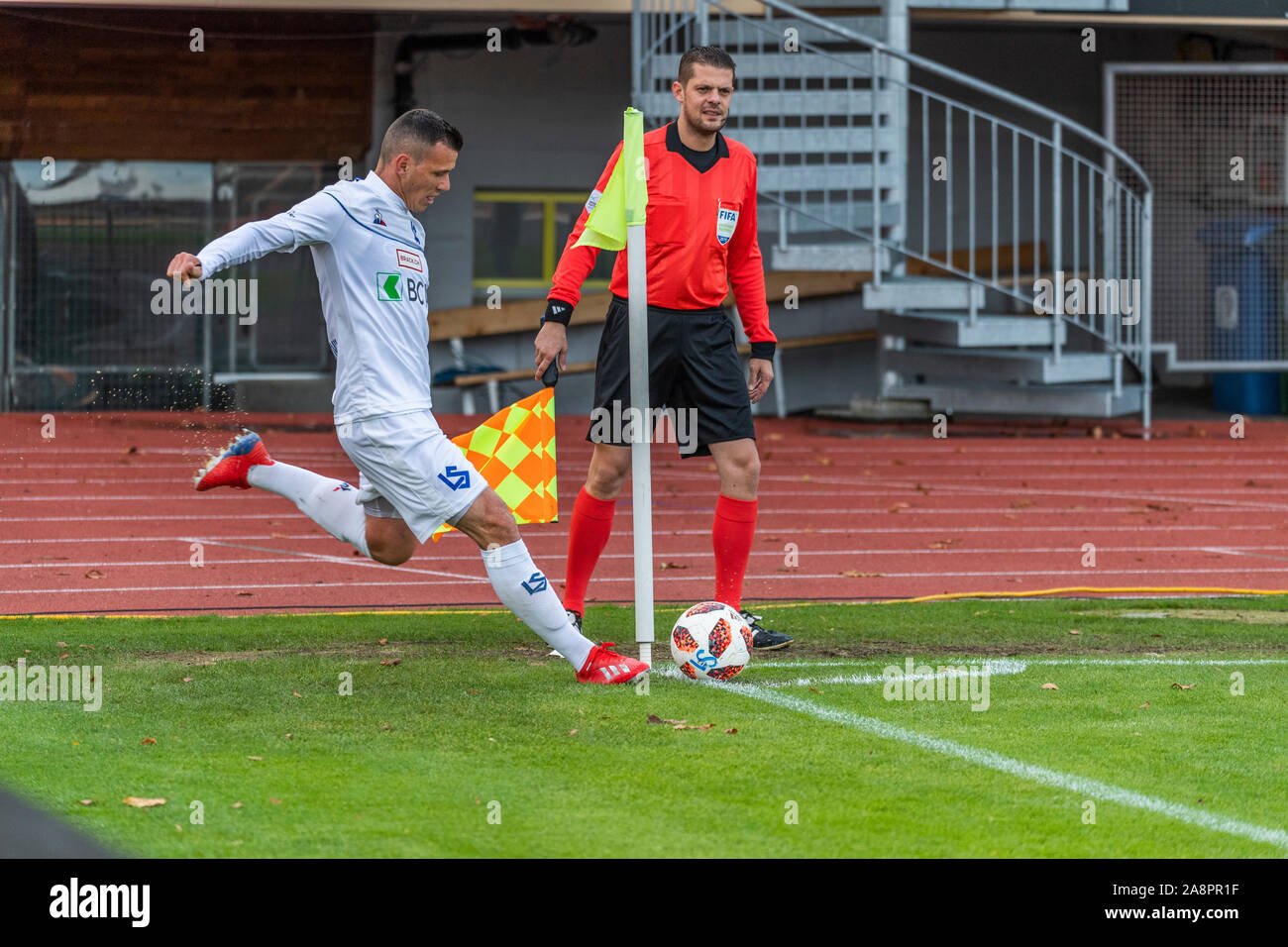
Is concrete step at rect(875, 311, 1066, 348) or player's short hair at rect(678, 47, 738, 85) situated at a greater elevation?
player's short hair at rect(678, 47, 738, 85)

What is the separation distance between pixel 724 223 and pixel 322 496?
187 centimetres

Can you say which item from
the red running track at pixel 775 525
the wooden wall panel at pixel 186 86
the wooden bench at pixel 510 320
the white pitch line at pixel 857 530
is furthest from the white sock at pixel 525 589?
the wooden wall panel at pixel 186 86

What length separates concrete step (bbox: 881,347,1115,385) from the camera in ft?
52.8

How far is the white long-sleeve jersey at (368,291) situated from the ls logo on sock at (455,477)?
249 millimetres

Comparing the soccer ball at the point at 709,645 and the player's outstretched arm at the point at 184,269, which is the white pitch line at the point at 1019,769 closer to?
the soccer ball at the point at 709,645

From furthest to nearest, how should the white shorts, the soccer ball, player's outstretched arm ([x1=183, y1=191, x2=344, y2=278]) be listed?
the soccer ball → the white shorts → player's outstretched arm ([x1=183, y1=191, x2=344, y2=278])

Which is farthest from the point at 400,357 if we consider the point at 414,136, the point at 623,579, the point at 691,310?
the point at 623,579

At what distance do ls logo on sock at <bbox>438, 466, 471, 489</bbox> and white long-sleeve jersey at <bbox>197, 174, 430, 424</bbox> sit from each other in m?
0.25

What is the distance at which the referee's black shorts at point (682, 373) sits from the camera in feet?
20.3

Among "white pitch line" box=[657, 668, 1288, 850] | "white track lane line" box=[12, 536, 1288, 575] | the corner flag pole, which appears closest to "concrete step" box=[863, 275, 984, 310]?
"white track lane line" box=[12, 536, 1288, 575]

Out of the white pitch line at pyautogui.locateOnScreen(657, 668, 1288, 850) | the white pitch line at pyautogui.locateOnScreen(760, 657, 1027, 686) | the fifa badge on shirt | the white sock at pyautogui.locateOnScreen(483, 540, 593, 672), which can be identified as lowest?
the white pitch line at pyautogui.locateOnScreen(657, 668, 1288, 850)

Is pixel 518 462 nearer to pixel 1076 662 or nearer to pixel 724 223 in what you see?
pixel 724 223

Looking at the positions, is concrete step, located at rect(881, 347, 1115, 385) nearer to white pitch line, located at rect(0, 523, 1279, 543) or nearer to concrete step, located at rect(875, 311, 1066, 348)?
concrete step, located at rect(875, 311, 1066, 348)

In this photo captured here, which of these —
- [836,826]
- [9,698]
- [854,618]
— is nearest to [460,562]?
[854,618]
